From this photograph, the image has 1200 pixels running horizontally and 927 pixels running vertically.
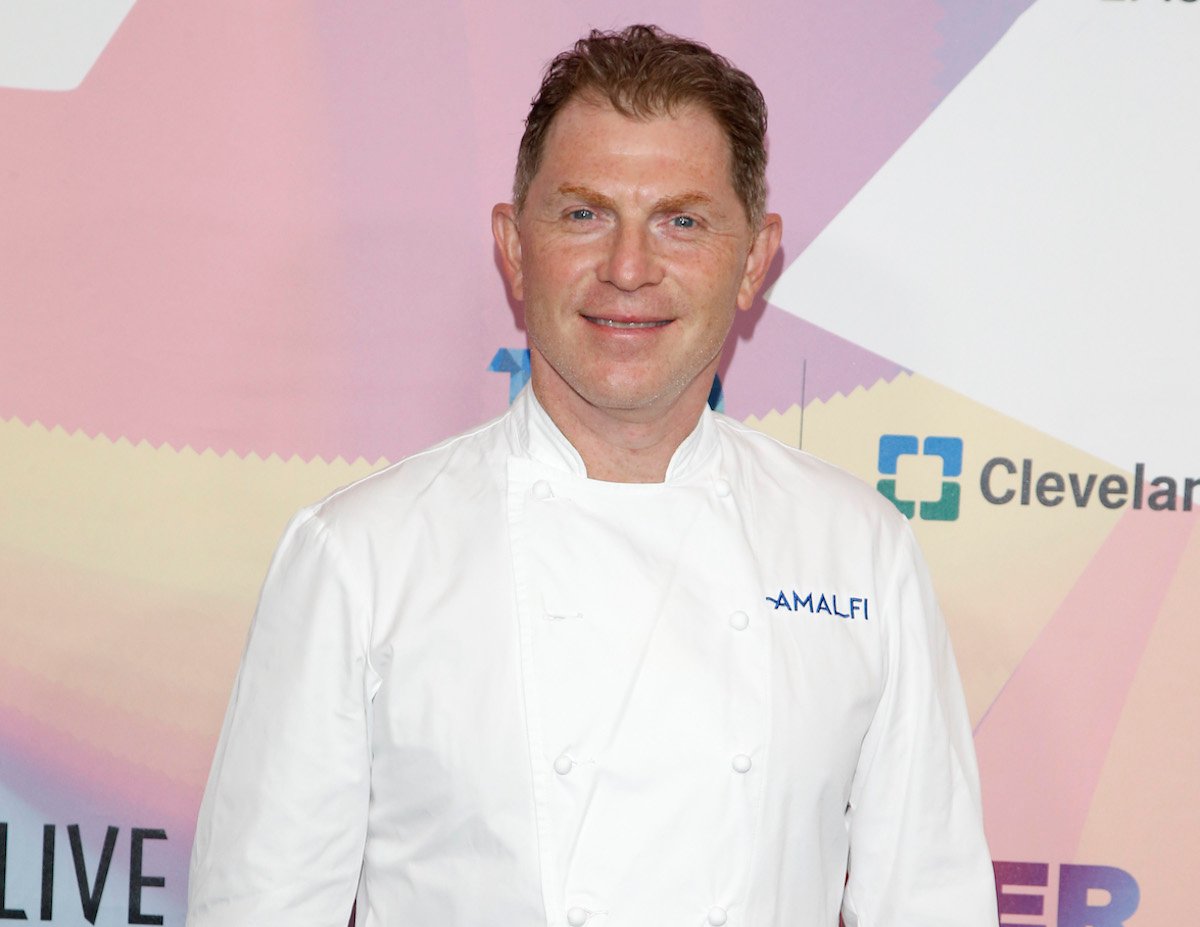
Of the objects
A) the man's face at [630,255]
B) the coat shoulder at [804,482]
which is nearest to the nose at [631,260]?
the man's face at [630,255]

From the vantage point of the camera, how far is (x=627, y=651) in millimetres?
1331

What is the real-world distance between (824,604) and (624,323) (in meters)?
0.36

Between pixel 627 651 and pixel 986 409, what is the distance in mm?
769

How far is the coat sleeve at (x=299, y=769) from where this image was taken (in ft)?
4.28

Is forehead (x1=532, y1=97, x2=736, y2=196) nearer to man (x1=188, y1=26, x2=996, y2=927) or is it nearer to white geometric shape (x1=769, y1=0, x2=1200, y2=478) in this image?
man (x1=188, y1=26, x2=996, y2=927)

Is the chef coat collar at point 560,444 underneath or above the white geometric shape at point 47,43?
underneath

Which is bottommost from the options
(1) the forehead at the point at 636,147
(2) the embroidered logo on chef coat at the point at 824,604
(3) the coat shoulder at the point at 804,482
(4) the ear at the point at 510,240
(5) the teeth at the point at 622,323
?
(2) the embroidered logo on chef coat at the point at 824,604

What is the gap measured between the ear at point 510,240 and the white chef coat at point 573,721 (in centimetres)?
13

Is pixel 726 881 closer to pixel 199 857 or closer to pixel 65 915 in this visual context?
pixel 199 857

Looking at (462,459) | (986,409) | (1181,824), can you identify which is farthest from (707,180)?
(1181,824)

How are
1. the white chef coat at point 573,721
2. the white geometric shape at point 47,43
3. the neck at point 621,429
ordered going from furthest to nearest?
the white geometric shape at point 47,43, the neck at point 621,429, the white chef coat at point 573,721

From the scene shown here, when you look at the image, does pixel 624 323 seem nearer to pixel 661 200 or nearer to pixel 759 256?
pixel 661 200

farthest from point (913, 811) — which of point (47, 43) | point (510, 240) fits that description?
point (47, 43)

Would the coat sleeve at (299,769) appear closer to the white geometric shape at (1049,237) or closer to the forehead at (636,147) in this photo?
the forehead at (636,147)
